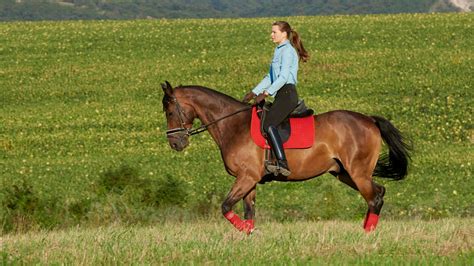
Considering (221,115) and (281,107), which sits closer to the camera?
(281,107)

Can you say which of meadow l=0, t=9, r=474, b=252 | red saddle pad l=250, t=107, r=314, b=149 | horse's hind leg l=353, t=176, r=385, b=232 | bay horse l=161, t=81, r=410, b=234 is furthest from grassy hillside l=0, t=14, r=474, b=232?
horse's hind leg l=353, t=176, r=385, b=232

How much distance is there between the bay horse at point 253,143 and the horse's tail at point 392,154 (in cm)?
44

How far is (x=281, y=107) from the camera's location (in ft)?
51.6

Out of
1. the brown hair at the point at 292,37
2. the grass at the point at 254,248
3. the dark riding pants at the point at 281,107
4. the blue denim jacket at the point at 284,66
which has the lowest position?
the grass at the point at 254,248

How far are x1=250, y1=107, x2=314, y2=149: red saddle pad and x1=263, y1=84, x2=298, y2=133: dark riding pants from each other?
0.22 metres

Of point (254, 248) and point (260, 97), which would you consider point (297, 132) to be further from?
point (254, 248)

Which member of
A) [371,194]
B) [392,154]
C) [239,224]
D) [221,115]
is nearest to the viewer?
[239,224]

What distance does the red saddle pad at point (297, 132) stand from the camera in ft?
52.2

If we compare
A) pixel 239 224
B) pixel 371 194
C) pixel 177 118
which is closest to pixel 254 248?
pixel 239 224

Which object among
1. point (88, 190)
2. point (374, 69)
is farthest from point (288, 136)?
point (374, 69)

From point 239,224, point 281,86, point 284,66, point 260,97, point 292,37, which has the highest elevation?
point 292,37

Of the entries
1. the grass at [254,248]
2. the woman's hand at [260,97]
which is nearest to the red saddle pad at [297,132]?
the woman's hand at [260,97]

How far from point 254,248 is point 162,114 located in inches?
1065

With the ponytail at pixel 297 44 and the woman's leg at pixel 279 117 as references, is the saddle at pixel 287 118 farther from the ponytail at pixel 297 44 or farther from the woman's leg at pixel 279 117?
the ponytail at pixel 297 44
